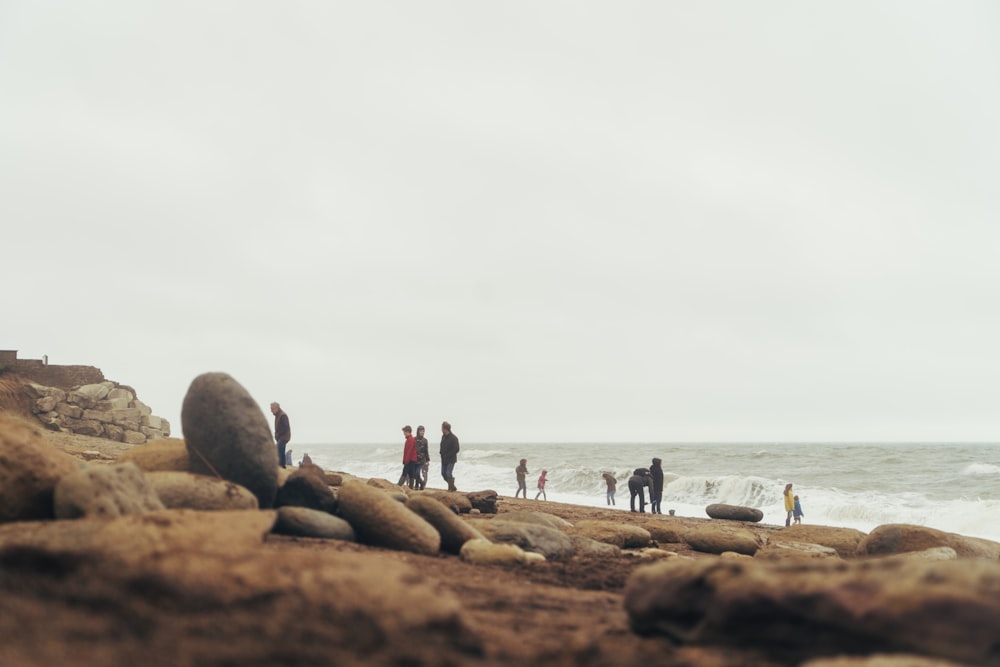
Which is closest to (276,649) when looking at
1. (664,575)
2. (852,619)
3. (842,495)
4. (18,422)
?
(664,575)

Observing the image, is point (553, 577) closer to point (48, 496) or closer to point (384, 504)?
point (384, 504)

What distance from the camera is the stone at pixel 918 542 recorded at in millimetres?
11227

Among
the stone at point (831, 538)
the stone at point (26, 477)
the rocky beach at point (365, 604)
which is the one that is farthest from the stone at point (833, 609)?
the stone at point (831, 538)

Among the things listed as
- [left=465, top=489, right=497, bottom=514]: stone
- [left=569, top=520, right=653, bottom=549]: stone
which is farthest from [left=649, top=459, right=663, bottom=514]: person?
[left=569, top=520, right=653, bottom=549]: stone

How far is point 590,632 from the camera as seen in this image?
3.98m

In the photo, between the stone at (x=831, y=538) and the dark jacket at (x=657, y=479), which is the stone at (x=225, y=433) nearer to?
the stone at (x=831, y=538)

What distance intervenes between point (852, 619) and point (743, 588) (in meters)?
0.49

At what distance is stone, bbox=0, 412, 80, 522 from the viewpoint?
5.25m

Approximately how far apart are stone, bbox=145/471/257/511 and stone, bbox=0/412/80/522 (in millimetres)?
708

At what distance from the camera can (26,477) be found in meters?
5.33

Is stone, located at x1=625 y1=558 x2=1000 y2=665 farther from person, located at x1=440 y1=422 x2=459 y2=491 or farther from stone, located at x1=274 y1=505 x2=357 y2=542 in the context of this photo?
person, located at x1=440 y1=422 x2=459 y2=491

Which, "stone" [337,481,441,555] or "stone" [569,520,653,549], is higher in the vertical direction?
"stone" [337,481,441,555]

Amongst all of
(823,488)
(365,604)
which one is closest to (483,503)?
(365,604)

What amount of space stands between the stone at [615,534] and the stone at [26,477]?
674cm
